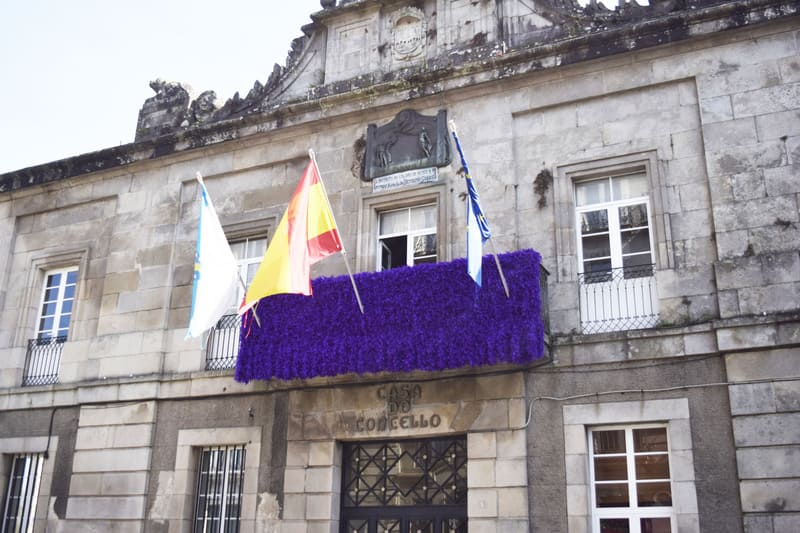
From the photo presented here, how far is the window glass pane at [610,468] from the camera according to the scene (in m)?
10.3

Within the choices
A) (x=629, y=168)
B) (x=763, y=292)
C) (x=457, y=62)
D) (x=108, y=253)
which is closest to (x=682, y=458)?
(x=763, y=292)

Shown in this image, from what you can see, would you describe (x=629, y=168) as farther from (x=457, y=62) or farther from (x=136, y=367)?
(x=136, y=367)

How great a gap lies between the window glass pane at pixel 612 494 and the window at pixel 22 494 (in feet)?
29.2

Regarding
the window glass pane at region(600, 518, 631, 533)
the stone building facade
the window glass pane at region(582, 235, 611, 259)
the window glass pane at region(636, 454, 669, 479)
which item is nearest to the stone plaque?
the stone building facade

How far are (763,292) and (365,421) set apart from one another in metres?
5.31

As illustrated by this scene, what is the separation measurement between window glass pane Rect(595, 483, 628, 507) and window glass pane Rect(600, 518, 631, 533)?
0.57 feet

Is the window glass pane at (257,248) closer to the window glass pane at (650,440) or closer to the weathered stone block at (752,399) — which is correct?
the window glass pane at (650,440)

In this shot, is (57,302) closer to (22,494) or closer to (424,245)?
(22,494)

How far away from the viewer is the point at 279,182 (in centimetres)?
1382

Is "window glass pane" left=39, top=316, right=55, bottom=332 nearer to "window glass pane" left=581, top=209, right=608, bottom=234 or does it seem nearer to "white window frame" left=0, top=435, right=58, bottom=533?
"white window frame" left=0, top=435, right=58, bottom=533

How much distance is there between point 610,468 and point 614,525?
66cm

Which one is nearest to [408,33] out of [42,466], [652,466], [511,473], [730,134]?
[730,134]

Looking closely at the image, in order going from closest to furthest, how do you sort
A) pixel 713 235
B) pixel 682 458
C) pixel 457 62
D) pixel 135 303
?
pixel 682 458 < pixel 713 235 < pixel 457 62 < pixel 135 303

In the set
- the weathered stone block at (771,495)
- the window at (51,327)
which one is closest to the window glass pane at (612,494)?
the weathered stone block at (771,495)
